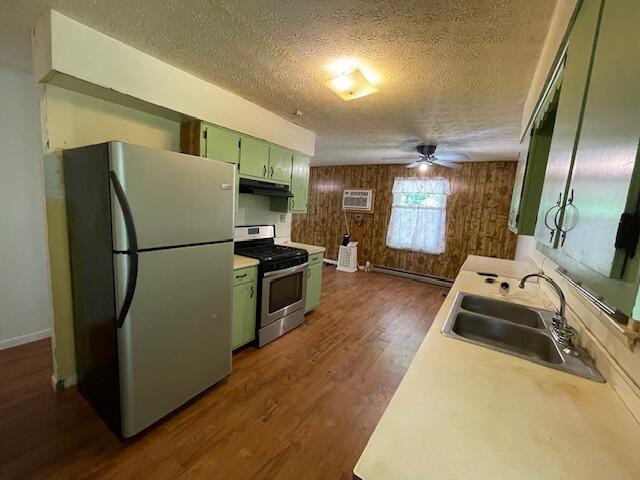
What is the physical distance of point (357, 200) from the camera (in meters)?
6.01

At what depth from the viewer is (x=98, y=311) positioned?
5.38ft

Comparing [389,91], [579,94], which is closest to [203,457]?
[579,94]

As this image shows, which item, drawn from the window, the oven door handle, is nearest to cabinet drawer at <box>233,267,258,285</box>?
Answer: the oven door handle

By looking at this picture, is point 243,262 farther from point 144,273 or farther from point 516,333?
point 516,333

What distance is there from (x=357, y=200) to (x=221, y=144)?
4.00 metres

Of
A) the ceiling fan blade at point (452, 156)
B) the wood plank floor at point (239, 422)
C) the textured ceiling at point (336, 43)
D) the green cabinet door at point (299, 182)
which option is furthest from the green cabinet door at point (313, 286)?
the ceiling fan blade at point (452, 156)

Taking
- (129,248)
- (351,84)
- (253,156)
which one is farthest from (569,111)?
(253,156)

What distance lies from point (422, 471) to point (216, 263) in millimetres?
1677

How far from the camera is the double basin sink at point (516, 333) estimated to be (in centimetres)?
109

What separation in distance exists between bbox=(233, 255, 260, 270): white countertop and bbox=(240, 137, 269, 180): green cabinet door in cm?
85

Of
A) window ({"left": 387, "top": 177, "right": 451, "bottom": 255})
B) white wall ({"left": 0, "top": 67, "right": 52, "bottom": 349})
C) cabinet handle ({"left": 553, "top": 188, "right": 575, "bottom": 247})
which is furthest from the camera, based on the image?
window ({"left": 387, "top": 177, "right": 451, "bottom": 255})

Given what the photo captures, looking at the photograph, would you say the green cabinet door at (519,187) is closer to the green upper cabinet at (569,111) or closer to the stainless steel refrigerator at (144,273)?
→ the green upper cabinet at (569,111)

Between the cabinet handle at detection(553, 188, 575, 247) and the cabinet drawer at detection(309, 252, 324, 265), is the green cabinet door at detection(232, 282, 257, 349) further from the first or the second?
the cabinet handle at detection(553, 188, 575, 247)

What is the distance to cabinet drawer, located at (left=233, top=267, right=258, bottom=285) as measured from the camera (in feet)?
7.61
